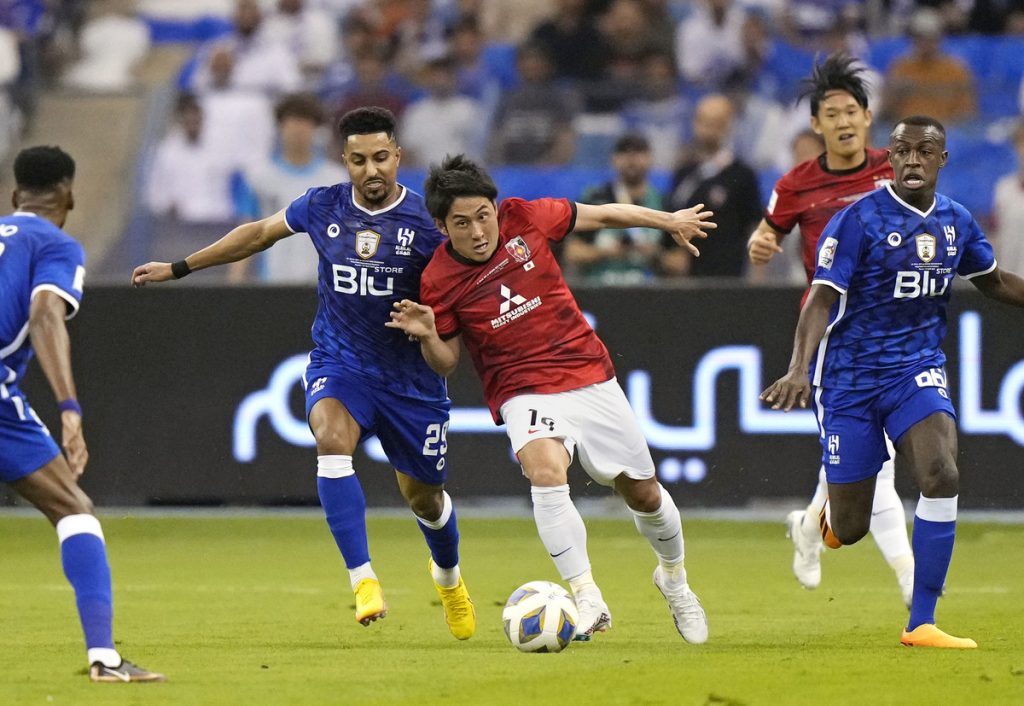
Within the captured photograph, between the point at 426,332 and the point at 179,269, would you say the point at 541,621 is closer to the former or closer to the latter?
the point at 426,332

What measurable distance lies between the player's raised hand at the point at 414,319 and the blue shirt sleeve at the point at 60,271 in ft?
4.69

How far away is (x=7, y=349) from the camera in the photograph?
22.6 feet

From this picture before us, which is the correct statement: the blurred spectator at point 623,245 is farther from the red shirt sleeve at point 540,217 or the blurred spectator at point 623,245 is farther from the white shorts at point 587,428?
the white shorts at point 587,428

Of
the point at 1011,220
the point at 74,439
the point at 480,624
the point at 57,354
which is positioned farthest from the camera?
the point at 1011,220

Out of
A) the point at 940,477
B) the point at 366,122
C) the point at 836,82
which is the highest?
the point at 836,82

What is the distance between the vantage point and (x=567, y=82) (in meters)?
17.1

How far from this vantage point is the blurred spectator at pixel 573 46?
17141 mm

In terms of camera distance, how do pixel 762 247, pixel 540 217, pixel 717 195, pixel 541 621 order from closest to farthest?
pixel 541 621
pixel 540 217
pixel 762 247
pixel 717 195

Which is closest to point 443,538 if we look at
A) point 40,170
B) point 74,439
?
point 74,439

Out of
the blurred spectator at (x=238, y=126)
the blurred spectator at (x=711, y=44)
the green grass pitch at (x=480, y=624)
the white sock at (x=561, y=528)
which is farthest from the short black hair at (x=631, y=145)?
the white sock at (x=561, y=528)

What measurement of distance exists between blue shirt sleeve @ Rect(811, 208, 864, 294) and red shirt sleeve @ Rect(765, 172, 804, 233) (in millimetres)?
1536

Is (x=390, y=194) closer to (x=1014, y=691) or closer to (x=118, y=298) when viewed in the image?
(x=1014, y=691)

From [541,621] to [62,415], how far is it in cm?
222

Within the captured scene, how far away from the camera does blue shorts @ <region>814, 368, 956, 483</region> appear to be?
7781 mm
